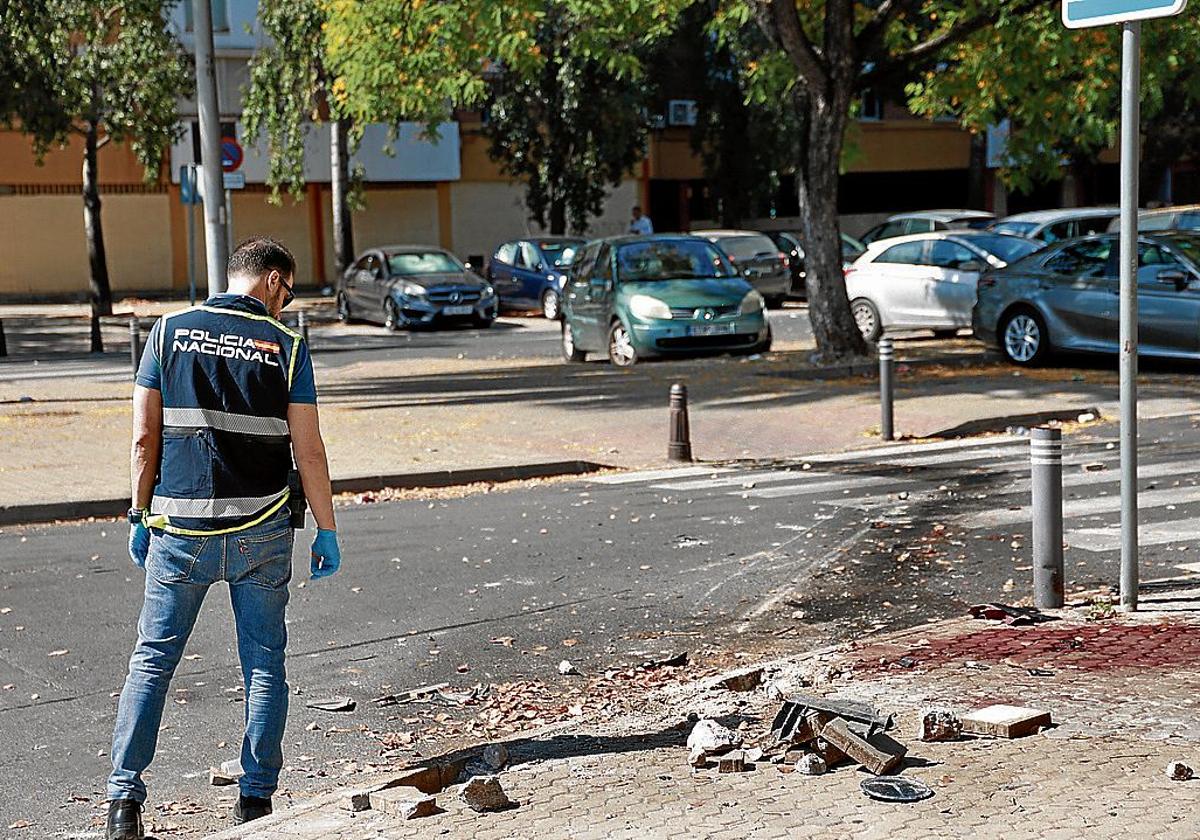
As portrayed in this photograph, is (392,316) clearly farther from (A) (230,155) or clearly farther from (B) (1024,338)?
(B) (1024,338)

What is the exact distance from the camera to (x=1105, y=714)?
6078 mm

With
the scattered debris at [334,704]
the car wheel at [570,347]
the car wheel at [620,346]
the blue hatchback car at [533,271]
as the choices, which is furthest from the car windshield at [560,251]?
the scattered debris at [334,704]

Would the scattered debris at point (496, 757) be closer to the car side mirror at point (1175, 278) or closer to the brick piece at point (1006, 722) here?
the brick piece at point (1006, 722)

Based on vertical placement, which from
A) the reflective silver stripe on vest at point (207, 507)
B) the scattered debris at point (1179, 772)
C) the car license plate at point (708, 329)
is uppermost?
the reflective silver stripe on vest at point (207, 507)

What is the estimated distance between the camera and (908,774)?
541 cm

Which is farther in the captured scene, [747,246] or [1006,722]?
[747,246]

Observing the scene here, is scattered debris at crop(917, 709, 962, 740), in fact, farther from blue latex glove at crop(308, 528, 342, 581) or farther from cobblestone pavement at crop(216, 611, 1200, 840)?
blue latex glove at crop(308, 528, 342, 581)

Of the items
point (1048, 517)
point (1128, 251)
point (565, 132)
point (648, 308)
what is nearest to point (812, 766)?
point (1048, 517)

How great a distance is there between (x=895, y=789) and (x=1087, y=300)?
15.3 meters

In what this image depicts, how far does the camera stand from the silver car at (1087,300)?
18609 mm

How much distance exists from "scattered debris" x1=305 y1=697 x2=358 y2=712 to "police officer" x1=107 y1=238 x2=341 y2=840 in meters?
1.33

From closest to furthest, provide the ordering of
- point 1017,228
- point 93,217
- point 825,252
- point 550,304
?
point 825,252
point 1017,228
point 93,217
point 550,304

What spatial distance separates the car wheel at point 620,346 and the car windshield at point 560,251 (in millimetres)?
12003

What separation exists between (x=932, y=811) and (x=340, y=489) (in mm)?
8711
